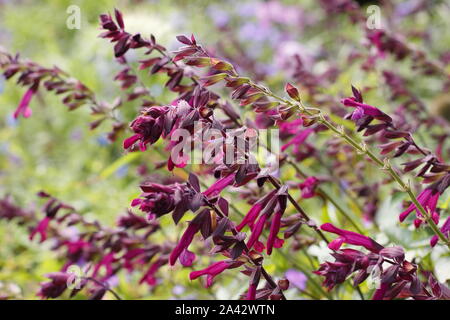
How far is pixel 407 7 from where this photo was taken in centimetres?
431

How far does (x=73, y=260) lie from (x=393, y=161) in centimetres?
100

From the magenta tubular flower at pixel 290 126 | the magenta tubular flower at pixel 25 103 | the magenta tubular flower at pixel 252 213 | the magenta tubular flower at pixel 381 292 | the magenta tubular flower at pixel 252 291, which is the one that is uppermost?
the magenta tubular flower at pixel 25 103

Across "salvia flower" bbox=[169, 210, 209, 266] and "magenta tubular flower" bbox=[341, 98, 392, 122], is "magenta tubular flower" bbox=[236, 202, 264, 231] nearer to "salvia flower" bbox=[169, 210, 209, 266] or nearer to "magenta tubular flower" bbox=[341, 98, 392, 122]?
"salvia flower" bbox=[169, 210, 209, 266]

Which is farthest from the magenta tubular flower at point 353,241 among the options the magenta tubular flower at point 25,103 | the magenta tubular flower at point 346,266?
the magenta tubular flower at point 25,103

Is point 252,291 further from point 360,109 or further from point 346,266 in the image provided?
point 360,109

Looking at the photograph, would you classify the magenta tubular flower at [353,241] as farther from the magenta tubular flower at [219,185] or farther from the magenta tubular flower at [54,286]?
the magenta tubular flower at [54,286]

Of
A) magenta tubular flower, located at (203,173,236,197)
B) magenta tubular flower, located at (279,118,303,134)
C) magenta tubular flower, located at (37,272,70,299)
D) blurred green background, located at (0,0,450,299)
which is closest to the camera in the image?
magenta tubular flower, located at (203,173,236,197)

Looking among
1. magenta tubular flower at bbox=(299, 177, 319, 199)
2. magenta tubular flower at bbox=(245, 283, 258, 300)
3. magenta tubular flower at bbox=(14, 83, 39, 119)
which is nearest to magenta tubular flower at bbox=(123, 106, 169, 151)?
magenta tubular flower at bbox=(245, 283, 258, 300)

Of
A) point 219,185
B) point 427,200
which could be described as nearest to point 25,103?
point 219,185

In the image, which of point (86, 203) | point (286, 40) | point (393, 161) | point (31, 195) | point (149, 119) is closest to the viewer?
point (149, 119)

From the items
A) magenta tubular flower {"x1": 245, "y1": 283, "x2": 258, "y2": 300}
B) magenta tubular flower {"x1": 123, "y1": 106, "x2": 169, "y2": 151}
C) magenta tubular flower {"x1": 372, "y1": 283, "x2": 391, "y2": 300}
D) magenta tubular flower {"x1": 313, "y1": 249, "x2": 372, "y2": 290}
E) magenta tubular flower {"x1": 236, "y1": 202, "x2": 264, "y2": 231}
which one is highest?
magenta tubular flower {"x1": 123, "y1": 106, "x2": 169, "y2": 151}

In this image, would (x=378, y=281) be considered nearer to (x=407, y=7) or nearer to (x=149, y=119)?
(x=149, y=119)

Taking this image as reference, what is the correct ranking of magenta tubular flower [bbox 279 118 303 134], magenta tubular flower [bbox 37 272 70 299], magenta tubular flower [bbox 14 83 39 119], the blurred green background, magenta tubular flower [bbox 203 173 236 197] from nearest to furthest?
magenta tubular flower [bbox 203 173 236 197] → magenta tubular flower [bbox 37 272 70 299] → magenta tubular flower [bbox 279 118 303 134] → magenta tubular flower [bbox 14 83 39 119] → the blurred green background
